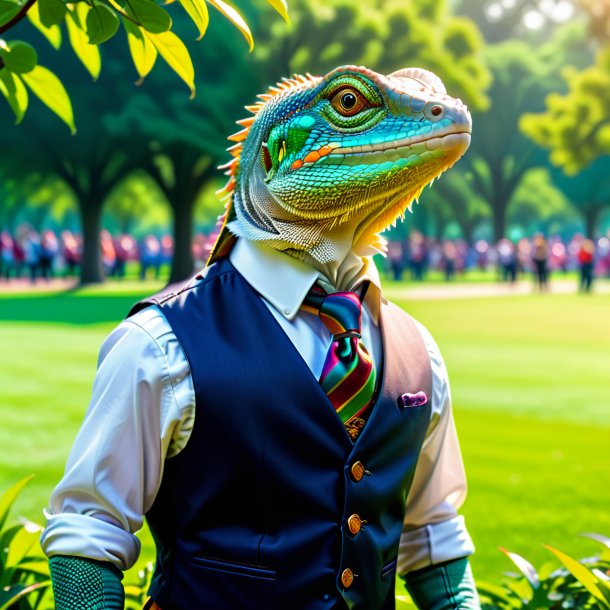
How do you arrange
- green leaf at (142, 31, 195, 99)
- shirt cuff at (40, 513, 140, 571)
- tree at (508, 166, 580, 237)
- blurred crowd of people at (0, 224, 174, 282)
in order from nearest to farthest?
shirt cuff at (40, 513, 140, 571), green leaf at (142, 31, 195, 99), blurred crowd of people at (0, 224, 174, 282), tree at (508, 166, 580, 237)

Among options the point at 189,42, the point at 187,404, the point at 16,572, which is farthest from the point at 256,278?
the point at 189,42

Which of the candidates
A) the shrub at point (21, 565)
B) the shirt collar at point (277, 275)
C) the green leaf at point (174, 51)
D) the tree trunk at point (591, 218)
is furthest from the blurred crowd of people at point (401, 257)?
the shirt collar at point (277, 275)

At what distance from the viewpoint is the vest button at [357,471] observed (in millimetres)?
2203

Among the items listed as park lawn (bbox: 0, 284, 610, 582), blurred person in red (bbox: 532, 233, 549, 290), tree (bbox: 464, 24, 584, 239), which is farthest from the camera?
tree (bbox: 464, 24, 584, 239)

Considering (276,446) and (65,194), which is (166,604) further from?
(65,194)

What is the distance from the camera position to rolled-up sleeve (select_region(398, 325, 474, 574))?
2594 mm

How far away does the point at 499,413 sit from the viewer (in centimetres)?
991

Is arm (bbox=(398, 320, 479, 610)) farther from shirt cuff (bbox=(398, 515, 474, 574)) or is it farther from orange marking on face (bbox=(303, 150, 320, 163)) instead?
orange marking on face (bbox=(303, 150, 320, 163))

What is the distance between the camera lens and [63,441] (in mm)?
8352

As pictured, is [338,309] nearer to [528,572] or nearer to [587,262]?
[528,572]

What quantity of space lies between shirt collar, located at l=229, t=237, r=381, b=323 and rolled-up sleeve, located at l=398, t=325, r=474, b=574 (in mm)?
393

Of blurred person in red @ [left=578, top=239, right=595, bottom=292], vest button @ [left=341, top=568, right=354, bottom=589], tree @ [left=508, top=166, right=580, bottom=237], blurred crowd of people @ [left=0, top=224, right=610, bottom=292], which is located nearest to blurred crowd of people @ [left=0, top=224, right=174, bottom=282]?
blurred crowd of people @ [left=0, top=224, right=610, bottom=292]

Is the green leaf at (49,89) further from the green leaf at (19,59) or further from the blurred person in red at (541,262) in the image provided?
the blurred person in red at (541,262)

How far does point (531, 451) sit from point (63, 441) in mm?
3970
